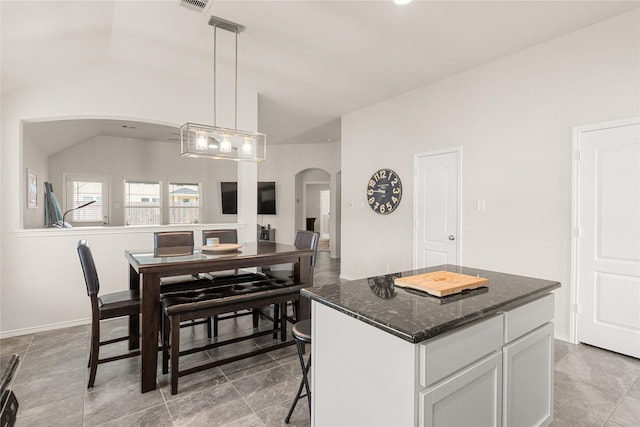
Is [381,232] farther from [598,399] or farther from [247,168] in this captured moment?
[598,399]

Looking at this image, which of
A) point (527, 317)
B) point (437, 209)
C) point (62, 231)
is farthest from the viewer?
point (437, 209)

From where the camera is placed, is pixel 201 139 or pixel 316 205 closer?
pixel 201 139

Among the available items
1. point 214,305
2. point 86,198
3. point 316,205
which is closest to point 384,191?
point 214,305

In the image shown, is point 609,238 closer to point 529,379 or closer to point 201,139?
point 529,379

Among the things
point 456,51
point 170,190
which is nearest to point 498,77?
point 456,51

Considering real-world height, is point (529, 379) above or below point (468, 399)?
below

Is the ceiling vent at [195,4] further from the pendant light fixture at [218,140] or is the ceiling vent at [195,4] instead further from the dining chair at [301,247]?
the dining chair at [301,247]

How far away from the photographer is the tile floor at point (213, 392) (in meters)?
1.99

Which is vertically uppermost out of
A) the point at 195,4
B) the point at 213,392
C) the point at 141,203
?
the point at 195,4

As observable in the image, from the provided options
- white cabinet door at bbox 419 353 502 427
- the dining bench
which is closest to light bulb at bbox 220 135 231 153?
the dining bench

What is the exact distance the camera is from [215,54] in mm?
3500

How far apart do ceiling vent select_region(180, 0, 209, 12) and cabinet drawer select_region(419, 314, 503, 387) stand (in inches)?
117

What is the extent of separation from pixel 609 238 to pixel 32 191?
6.72 metres

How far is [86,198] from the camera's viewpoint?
6934 mm
